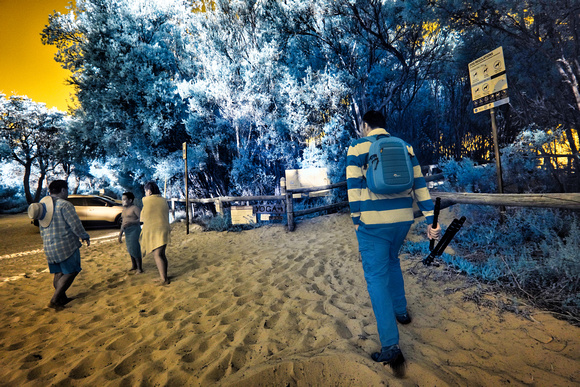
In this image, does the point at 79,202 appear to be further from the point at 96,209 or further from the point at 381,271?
the point at 381,271

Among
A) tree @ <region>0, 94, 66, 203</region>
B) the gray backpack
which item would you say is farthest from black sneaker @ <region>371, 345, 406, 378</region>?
tree @ <region>0, 94, 66, 203</region>

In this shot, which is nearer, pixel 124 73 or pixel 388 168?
pixel 388 168

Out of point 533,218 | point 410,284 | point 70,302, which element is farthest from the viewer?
point 533,218

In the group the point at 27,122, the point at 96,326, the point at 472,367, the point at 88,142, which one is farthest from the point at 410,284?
the point at 27,122

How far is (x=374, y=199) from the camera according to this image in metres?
2.28

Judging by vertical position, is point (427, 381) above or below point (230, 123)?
below

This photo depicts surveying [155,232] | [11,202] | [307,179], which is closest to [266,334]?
[155,232]

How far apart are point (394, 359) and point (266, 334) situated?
4.24 feet

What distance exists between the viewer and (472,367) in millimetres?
2088

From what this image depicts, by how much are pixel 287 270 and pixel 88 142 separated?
1337 cm

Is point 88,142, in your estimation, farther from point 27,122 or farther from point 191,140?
point 27,122

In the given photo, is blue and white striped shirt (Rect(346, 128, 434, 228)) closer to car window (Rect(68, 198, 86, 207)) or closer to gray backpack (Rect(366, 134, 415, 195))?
gray backpack (Rect(366, 134, 415, 195))

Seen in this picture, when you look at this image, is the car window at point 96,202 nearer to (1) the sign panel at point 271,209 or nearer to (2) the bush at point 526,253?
(1) the sign panel at point 271,209

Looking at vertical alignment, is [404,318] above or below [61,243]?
below
